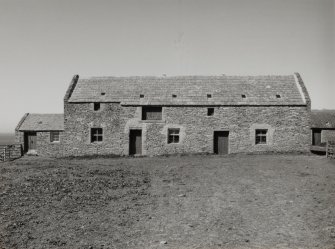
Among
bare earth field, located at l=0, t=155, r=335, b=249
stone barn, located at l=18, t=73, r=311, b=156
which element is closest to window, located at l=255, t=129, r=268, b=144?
stone barn, located at l=18, t=73, r=311, b=156

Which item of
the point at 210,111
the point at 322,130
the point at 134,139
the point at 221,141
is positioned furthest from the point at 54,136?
the point at 322,130

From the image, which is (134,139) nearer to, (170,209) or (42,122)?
(42,122)

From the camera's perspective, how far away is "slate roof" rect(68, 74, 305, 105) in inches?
1160

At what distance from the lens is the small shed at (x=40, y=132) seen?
33.7 meters

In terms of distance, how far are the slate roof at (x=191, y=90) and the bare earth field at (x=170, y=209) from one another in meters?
11.8

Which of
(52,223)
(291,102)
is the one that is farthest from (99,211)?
(291,102)

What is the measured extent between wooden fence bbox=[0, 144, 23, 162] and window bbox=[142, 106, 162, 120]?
12.3 meters

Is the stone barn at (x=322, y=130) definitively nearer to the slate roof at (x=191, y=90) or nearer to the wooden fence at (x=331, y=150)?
the slate roof at (x=191, y=90)

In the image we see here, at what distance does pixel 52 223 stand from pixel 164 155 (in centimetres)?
1875

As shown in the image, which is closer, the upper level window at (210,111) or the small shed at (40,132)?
the upper level window at (210,111)

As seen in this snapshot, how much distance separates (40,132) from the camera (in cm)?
3375

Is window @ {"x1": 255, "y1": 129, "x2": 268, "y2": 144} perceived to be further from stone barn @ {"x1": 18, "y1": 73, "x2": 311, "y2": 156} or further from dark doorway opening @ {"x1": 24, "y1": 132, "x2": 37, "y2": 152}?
dark doorway opening @ {"x1": 24, "y1": 132, "x2": 37, "y2": 152}

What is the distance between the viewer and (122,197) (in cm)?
1341

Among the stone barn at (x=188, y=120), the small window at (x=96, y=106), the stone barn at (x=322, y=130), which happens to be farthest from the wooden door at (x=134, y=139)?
the stone barn at (x=322, y=130)
